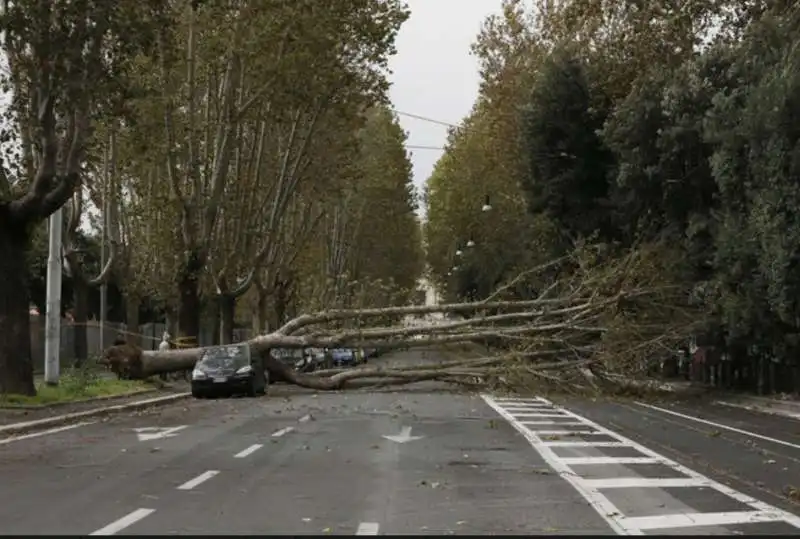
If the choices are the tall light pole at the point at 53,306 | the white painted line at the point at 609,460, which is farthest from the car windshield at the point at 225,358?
the white painted line at the point at 609,460

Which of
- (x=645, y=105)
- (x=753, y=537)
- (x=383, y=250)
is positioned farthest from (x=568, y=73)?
(x=383, y=250)

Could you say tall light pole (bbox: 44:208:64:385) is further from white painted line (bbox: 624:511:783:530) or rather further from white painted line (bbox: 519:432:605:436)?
white painted line (bbox: 624:511:783:530)

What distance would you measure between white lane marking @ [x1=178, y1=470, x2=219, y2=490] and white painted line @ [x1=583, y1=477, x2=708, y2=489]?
14.8 ft

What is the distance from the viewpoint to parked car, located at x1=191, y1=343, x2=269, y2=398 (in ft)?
101

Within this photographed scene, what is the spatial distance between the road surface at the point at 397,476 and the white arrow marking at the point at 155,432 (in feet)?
0.17

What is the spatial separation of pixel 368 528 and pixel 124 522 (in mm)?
2223

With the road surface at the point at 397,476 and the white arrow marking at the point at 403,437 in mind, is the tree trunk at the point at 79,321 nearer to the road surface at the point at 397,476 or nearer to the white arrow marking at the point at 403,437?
the road surface at the point at 397,476

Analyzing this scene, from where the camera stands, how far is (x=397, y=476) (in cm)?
1298

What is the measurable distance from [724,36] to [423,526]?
28424mm

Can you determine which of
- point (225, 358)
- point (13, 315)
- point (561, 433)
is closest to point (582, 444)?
point (561, 433)

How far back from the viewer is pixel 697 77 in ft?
110

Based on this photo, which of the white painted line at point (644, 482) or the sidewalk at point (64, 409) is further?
the sidewalk at point (64, 409)

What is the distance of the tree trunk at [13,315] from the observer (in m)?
22.2

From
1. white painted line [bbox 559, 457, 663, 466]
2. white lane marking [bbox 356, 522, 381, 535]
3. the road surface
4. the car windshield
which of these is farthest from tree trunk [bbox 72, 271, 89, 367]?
white lane marking [bbox 356, 522, 381, 535]
